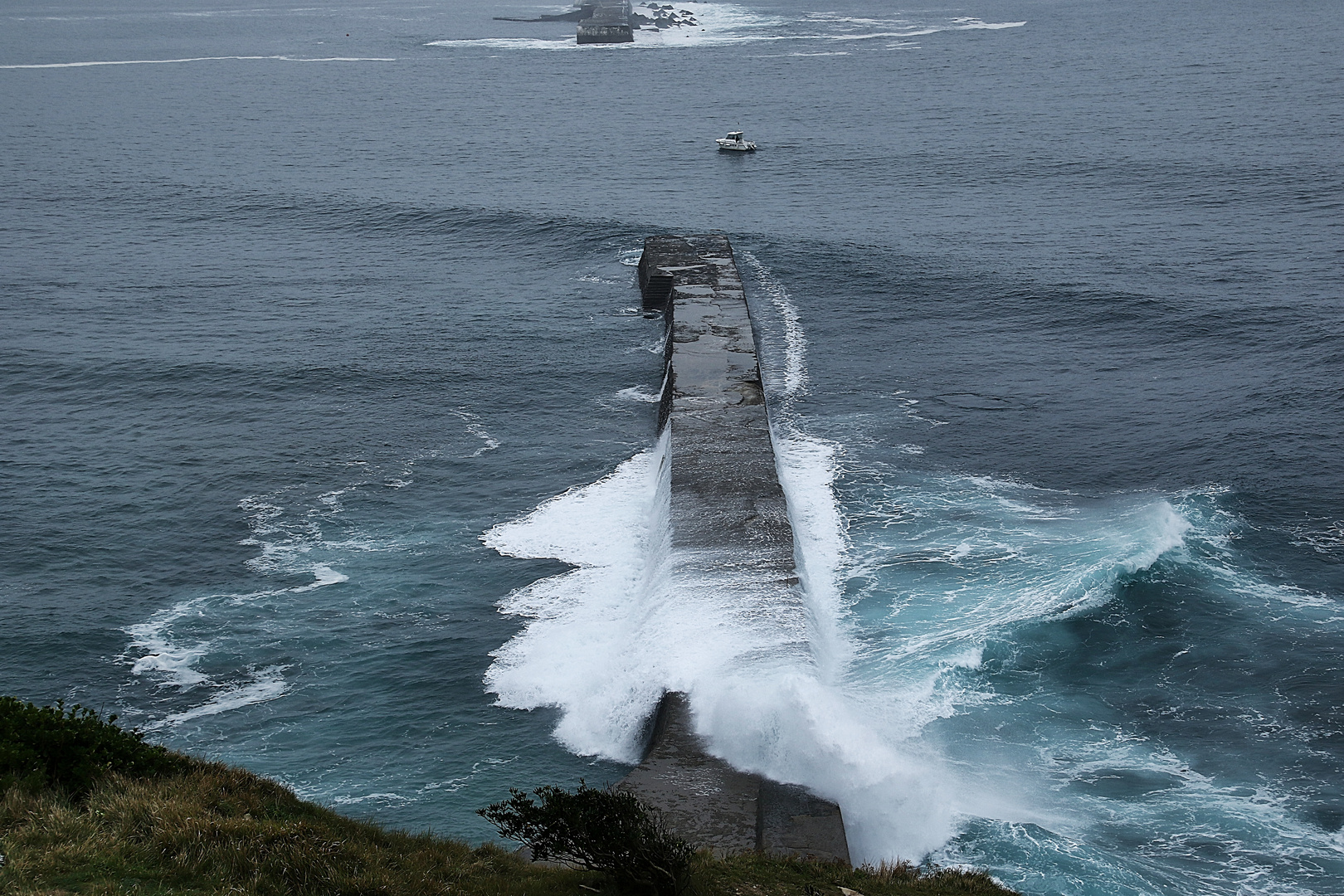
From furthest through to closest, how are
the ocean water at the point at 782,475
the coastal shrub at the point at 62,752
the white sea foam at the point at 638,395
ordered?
the white sea foam at the point at 638,395 → the ocean water at the point at 782,475 → the coastal shrub at the point at 62,752

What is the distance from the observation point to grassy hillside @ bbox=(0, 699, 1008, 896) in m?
13.5

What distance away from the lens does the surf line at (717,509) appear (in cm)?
1952

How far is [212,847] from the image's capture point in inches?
550

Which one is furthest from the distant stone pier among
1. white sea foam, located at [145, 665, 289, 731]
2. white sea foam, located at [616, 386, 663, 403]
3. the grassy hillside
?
the grassy hillside

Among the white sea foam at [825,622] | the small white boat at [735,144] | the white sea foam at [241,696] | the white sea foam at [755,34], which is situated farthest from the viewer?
the white sea foam at [755,34]

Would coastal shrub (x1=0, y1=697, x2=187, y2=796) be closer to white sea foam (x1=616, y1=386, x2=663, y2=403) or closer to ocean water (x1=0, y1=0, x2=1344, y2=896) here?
ocean water (x1=0, y1=0, x2=1344, y2=896)

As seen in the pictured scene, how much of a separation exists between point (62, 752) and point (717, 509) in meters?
17.8

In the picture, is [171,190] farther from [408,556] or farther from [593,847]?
[593,847]

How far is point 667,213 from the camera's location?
227 ft

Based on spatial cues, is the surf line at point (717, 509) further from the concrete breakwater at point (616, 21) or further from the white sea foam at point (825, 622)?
the concrete breakwater at point (616, 21)

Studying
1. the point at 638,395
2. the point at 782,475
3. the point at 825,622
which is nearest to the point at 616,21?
the point at 638,395

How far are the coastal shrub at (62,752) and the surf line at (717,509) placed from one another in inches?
329

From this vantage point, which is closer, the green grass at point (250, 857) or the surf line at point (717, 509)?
the green grass at point (250, 857)

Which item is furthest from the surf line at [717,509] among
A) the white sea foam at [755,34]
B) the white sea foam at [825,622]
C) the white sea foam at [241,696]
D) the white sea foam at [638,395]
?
the white sea foam at [755,34]
